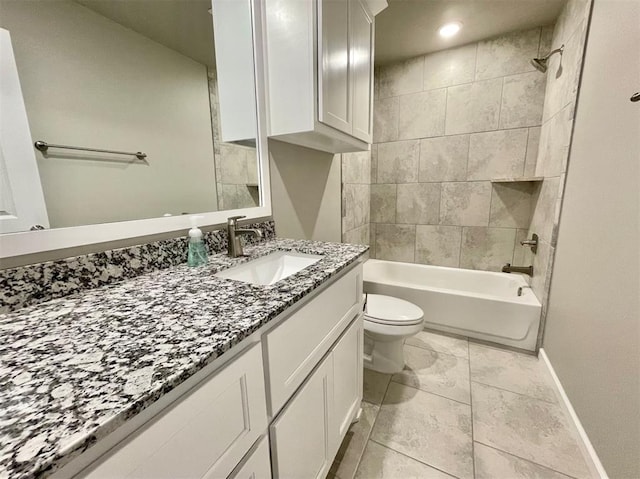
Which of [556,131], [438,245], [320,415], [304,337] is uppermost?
[556,131]

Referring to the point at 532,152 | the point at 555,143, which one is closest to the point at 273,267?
the point at 555,143

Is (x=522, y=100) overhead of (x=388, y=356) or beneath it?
overhead

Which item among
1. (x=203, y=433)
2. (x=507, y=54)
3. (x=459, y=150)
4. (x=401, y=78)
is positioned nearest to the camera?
(x=203, y=433)

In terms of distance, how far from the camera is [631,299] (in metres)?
0.95

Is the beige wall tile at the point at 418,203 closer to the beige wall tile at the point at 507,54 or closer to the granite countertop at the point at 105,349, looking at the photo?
the beige wall tile at the point at 507,54

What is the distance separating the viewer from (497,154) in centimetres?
235

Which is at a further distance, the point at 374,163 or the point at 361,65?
the point at 374,163

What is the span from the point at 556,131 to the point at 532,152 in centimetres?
47

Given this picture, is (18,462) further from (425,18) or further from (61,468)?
(425,18)

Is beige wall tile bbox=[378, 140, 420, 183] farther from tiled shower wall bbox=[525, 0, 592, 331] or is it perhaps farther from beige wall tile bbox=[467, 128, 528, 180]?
tiled shower wall bbox=[525, 0, 592, 331]

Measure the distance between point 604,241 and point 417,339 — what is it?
134cm

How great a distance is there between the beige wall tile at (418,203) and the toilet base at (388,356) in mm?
1411

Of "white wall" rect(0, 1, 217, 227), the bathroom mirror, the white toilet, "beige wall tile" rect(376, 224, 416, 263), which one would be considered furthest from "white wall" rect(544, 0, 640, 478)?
"white wall" rect(0, 1, 217, 227)

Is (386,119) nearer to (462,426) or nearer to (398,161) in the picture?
(398,161)
